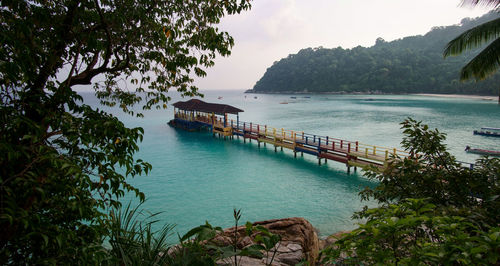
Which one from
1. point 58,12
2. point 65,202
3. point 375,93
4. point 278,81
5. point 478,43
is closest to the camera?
point 65,202

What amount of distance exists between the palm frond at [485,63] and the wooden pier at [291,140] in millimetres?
4156

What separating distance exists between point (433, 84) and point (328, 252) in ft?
431

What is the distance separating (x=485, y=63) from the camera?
781 cm

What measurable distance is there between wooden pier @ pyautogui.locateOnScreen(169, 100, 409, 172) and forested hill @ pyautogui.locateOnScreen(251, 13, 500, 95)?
284ft

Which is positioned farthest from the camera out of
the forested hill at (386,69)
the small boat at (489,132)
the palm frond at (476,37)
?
the forested hill at (386,69)

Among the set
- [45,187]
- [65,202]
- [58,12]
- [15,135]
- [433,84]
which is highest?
[433,84]

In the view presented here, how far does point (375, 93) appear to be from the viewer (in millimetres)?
131875

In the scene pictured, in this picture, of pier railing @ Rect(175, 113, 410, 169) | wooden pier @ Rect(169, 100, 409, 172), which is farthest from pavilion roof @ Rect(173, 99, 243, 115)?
pier railing @ Rect(175, 113, 410, 169)

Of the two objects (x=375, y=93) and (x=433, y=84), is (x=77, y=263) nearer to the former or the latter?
(x=433, y=84)

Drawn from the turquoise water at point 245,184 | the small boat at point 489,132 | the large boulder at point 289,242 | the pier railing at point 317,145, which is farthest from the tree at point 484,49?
the small boat at point 489,132

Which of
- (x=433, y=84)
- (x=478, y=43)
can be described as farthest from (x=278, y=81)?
(x=478, y=43)

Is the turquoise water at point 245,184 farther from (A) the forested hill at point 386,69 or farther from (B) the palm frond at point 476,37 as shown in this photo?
(A) the forested hill at point 386,69

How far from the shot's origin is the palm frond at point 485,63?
7.55 m

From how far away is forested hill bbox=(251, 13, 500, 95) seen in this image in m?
104
